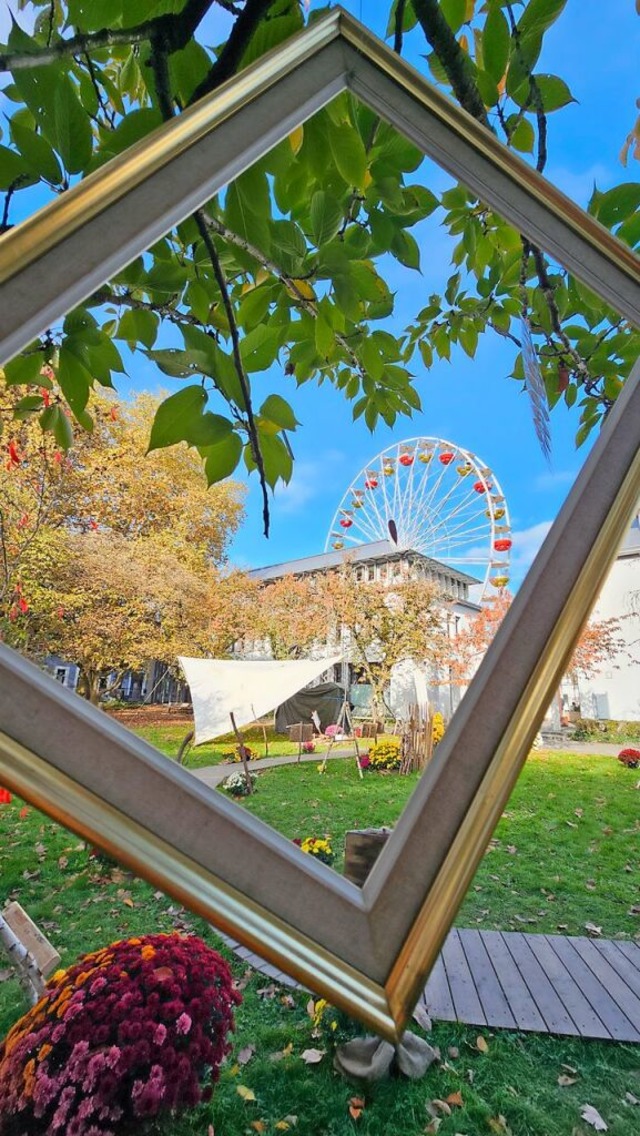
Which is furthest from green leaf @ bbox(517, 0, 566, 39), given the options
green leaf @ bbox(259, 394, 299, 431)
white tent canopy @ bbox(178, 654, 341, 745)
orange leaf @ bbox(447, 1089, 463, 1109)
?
orange leaf @ bbox(447, 1089, 463, 1109)

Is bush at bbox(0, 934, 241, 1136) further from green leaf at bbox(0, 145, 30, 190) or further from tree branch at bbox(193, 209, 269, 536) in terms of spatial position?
green leaf at bbox(0, 145, 30, 190)

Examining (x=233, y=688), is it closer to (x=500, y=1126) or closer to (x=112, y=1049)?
(x=112, y=1049)

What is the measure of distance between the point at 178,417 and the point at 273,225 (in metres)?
0.12

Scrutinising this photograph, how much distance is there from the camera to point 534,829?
261cm

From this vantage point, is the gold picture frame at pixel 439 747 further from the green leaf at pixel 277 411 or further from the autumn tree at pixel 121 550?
the autumn tree at pixel 121 550

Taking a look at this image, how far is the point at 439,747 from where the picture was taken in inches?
5.3

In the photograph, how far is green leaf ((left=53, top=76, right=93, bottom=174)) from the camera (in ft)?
0.65

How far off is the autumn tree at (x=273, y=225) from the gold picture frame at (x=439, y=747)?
0.03 m

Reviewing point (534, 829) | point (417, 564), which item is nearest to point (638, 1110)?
point (417, 564)

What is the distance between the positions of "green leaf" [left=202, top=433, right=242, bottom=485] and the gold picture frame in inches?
3.5

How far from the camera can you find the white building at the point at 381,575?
1.81ft

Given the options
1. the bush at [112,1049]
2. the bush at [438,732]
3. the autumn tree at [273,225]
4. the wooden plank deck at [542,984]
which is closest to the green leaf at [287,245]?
the autumn tree at [273,225]

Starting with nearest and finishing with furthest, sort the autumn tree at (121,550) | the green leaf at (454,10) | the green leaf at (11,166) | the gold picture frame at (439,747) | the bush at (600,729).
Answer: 1. the gold picture frame at (439,747)
2. the green leaf at (11,166)
3. the green leaf at (454,10)
4. the autumn tree at (121,550)
5. the bush at (600,729)

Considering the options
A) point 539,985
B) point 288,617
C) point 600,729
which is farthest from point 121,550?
point 600,729
